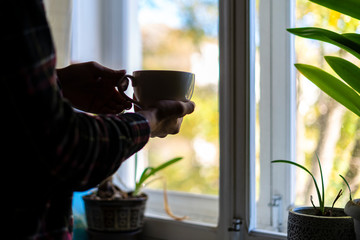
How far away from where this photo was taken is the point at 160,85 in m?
0.75

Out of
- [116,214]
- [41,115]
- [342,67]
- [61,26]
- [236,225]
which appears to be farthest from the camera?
[61,26]

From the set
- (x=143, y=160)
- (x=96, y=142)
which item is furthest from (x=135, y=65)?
(x=96, y=142)

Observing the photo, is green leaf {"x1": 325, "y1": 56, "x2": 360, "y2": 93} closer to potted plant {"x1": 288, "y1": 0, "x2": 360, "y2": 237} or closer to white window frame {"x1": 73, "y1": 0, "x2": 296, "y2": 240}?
potted plant {"x1": 288, "y1": 0, "x2": 360, "y2": 237}

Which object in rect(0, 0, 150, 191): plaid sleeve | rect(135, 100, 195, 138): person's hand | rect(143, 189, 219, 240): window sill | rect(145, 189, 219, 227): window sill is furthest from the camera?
rect(145, 189, 219, 227): window sill

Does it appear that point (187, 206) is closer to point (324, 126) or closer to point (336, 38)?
point (324, 126)

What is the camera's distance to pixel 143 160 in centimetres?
173

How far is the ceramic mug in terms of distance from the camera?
0.75 m

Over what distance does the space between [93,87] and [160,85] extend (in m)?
0.15

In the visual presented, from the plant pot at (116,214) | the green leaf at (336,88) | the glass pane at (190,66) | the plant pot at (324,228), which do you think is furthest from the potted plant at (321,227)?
the glass pane at (190,66)

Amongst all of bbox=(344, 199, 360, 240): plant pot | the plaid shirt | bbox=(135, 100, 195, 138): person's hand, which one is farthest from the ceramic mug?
bbox=(344, 199, 360, 240): plant pot

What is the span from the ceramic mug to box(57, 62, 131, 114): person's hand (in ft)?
0.16

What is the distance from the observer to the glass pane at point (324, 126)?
1087 millimetres

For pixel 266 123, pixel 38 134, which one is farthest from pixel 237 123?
pixel 38 134

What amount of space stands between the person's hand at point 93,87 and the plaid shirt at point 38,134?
186 millimetres
